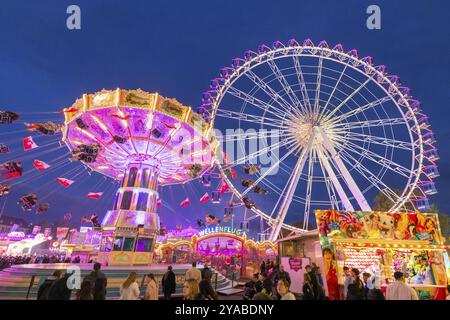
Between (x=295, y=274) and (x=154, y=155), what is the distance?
14387 mm

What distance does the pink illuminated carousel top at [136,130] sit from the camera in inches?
678

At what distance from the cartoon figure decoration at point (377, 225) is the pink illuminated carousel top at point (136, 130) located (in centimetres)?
1189

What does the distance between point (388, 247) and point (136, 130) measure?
1703 centimetres

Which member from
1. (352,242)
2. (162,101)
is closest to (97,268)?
(352,242)

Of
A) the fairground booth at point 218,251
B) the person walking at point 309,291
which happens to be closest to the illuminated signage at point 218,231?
the fairground booth at point 218,251

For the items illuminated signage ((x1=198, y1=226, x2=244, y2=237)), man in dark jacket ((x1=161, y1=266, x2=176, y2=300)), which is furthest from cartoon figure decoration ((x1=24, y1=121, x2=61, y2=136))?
illuminated signage ((x1=198, y1=226, x2=244, y2=237))

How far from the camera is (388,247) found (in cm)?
1136

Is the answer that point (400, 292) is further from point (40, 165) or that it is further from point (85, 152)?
point (40, 165)

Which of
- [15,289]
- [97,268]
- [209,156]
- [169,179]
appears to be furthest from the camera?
[169,179]

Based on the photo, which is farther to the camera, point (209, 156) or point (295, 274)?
point (209, 156)

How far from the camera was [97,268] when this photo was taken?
616 cm

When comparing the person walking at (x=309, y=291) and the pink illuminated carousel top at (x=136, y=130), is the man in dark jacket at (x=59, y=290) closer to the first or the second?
the person walking at (x=309, y=291)
